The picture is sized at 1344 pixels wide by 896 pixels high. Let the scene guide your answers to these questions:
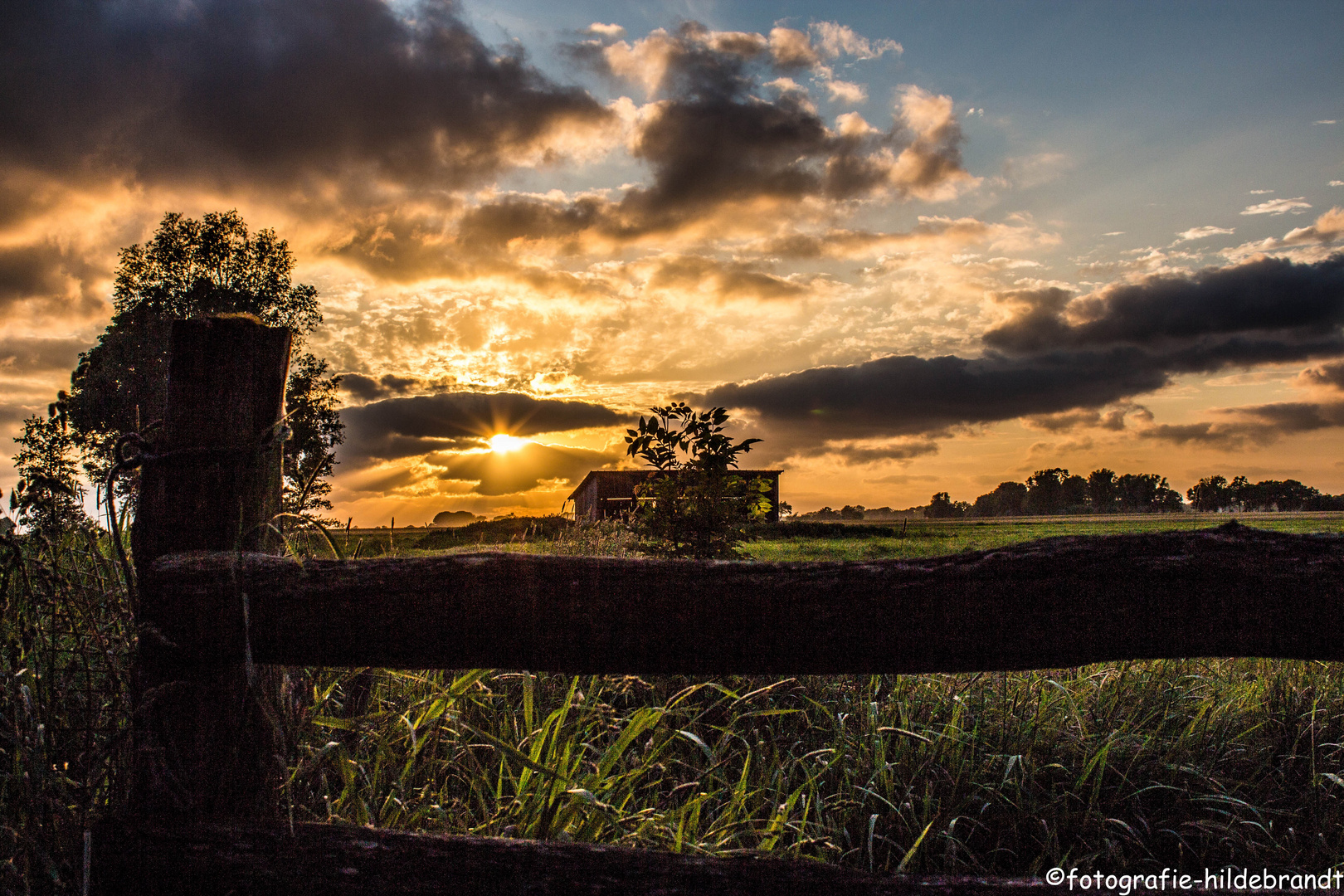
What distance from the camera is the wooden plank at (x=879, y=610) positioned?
1.67 m

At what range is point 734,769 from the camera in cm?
327

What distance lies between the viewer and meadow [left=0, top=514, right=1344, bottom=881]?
6.45 ft

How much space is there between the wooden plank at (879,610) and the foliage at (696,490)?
121 inches

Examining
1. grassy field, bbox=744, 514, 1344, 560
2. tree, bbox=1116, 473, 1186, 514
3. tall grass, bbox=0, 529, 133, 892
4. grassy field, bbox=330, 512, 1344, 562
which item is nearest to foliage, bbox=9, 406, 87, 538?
tall grass, bbox=0, 529, 133, 892

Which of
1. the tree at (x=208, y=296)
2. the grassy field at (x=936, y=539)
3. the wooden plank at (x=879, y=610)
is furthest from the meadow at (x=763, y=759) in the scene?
the tree at (x=208, y=296)

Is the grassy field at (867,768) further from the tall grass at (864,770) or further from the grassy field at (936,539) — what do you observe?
the grassy field at (936,539)

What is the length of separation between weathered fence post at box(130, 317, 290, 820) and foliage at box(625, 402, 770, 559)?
9.85ft

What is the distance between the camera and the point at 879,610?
1669 millimetres

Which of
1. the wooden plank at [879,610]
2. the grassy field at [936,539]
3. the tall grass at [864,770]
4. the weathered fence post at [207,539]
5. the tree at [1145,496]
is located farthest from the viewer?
the tree at [1145,496]

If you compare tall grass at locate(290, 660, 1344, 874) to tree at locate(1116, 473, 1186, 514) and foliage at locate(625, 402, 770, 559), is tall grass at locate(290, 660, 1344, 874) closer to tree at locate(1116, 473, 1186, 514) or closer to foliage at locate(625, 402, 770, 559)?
foliage at locate(625, 402, 770, 559)

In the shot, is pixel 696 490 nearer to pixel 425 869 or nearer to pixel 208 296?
pixel 425 869

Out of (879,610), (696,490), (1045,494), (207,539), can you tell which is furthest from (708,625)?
(1045,494)

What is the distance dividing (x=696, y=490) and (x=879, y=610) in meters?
3.17

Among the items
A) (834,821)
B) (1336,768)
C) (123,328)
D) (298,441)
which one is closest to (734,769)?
(834,821)
